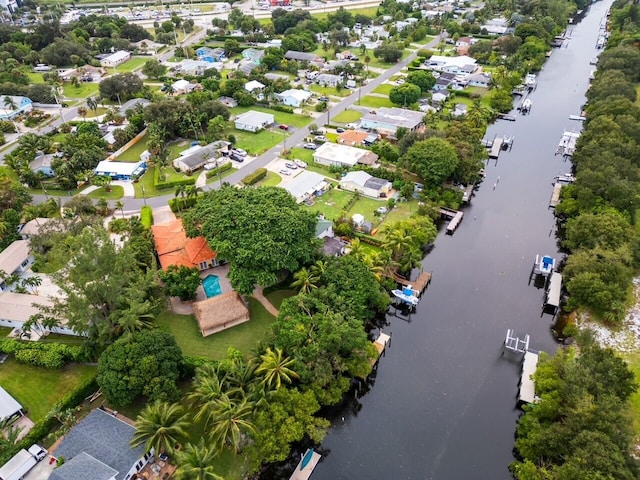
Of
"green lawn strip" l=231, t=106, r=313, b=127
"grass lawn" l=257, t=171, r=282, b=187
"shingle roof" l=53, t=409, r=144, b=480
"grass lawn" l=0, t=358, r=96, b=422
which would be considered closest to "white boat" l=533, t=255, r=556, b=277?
"grass lawn" l=257, t=171, r=282, b=187

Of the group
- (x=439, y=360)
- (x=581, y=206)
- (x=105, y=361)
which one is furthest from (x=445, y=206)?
(x=105, y=361)

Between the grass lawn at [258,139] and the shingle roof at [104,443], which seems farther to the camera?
A: the grass lawn at [258,139]

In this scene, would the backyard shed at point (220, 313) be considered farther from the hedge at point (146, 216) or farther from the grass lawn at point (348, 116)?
the grass lawn at point (348, 116)

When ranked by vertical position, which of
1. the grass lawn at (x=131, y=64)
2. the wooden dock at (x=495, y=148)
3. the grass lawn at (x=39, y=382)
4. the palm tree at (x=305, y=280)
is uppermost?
the grass lawn at (x=131, y=64)

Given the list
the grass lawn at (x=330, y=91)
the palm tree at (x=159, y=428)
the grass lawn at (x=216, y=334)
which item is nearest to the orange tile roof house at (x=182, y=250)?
the grass lawn at (x=216, y=334)

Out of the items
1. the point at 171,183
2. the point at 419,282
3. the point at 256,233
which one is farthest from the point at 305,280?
the point at 171,183

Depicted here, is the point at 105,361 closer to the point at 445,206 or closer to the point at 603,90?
the point at 445,206

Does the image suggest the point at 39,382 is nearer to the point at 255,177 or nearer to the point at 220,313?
the point at 220,313
